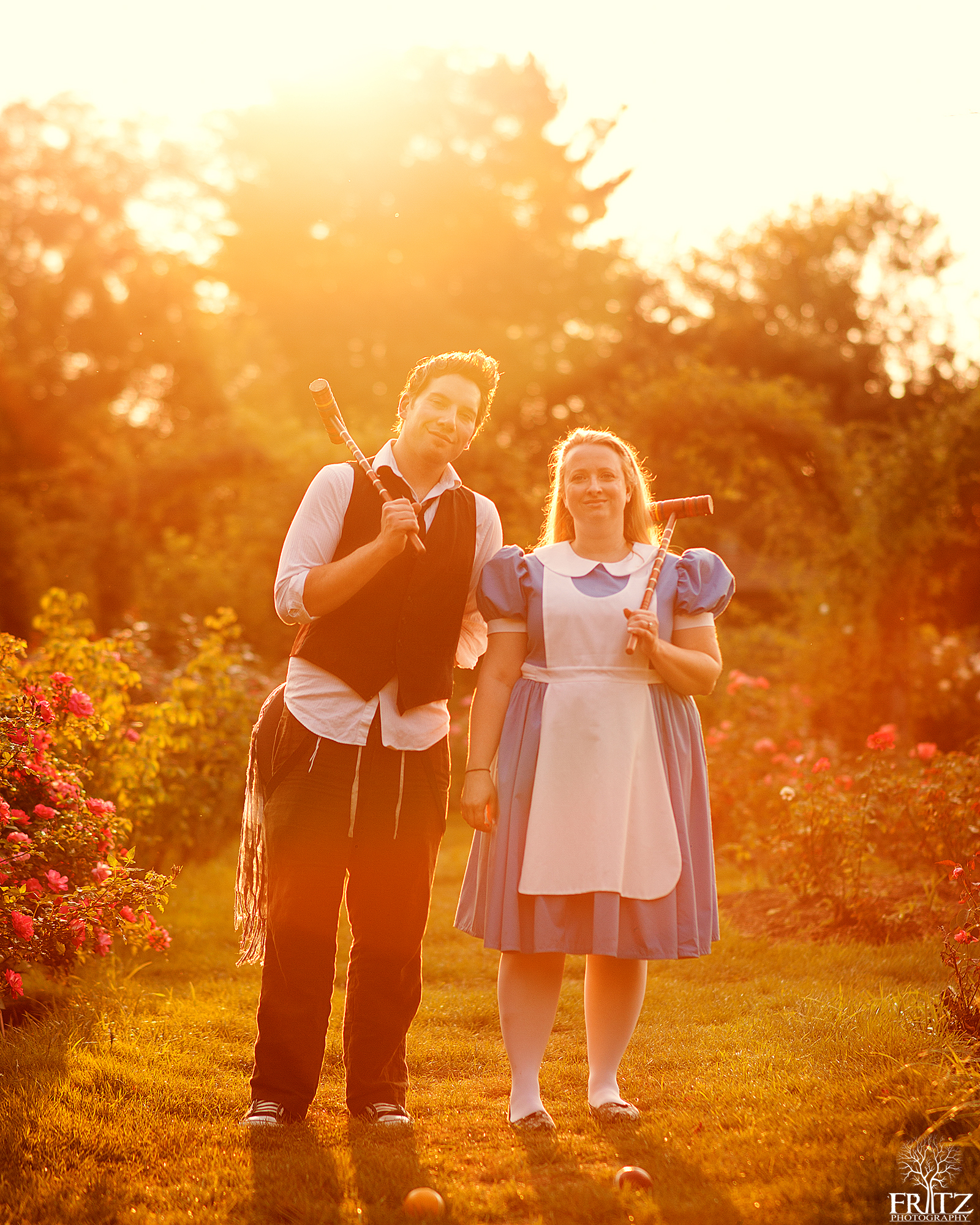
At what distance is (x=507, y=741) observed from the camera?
320 cm

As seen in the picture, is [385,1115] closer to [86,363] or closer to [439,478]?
[439,478]

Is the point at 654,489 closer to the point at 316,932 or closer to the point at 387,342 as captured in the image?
the point at 316,932

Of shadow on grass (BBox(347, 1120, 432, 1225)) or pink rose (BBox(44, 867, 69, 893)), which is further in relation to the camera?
pink rose (BBox(44, 867, 69, 893))

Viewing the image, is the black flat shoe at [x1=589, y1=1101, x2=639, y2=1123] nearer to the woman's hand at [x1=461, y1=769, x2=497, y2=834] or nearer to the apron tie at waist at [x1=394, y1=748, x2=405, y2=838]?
the woman's hand at [x1=461, y1=769, x2=497, y2=834]

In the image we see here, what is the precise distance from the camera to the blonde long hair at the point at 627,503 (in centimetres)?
334

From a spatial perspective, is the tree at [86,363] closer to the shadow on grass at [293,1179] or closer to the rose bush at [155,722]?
the rose bush at [155,722]

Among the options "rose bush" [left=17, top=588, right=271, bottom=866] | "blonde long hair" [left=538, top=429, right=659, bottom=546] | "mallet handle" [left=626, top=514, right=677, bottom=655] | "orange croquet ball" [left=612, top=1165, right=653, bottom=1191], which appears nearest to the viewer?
"orange croquet ball" [left=612, top=1165, right=653, bottom=1191]

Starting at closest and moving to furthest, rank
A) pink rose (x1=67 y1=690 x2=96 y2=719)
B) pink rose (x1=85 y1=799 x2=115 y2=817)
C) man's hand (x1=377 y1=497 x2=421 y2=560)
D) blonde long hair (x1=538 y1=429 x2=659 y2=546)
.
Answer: man's hand (x1=377 y1=497 x2=421 y2=560)
blonde long hair (x1=538 y1=429 x2=659 y2=546)
pink rose (x1=85 y1=799 x2=115 y2=817)
pink rose (x1=67 y1=690 x2=96 y2=719)

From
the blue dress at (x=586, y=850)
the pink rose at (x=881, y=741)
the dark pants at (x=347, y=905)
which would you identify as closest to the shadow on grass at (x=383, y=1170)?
the dark pants at (x=347, y=905)

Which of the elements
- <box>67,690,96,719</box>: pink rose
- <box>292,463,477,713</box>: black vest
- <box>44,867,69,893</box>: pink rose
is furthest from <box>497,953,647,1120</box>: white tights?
<box>67,690,96,719</box>: pink rose

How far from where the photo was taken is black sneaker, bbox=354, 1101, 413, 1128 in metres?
3.15

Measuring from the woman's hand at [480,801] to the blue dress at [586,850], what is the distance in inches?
1.0

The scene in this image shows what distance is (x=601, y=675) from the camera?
3.16 m

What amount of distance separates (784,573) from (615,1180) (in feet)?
29.3
